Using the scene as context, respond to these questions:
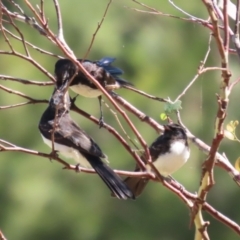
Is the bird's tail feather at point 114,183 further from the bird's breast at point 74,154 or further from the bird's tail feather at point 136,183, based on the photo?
the bird's tail feather at point 136,183

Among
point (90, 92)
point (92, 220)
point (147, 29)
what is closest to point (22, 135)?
point (92, 220)

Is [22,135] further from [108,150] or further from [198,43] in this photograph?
[198,43]

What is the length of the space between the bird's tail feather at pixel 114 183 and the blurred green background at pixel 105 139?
4.19 meters

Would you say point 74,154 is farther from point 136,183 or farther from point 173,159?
point 173,159

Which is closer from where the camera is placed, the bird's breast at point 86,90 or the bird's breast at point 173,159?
the bird's breast at point 173,159

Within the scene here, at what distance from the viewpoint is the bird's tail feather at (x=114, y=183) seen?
2.38 m

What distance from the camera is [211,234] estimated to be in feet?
23.1

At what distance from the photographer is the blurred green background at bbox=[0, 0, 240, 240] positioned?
6.95 metres

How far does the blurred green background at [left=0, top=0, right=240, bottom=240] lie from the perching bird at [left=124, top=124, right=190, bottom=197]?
12.0ft

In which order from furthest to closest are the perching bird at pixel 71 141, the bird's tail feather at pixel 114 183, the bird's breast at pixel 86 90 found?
Answer: the bird's breast at pixel 86 90 → the perching bird at pixel 71 141 → the bird's tail feather at pixel 114 183

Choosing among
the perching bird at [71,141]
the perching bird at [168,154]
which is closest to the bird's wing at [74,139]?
the perching bird at [71,141]

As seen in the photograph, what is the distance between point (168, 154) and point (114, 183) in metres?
0.64

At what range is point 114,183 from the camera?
2.43 meters

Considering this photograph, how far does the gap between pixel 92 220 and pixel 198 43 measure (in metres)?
2.07
